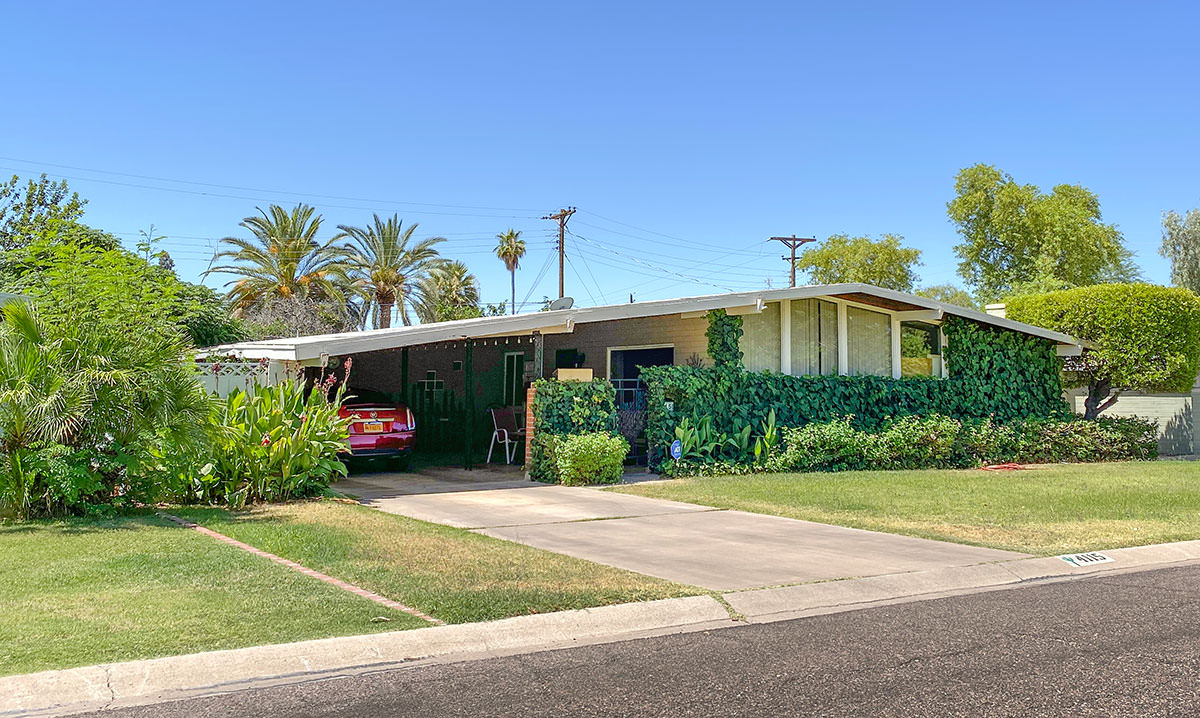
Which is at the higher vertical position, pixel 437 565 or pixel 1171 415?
pixel 1171 415

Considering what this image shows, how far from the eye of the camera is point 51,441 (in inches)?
368

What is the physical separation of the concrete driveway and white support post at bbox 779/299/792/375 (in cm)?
545

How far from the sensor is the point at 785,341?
1759 centimetres

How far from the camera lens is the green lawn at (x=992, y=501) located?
9.65 m

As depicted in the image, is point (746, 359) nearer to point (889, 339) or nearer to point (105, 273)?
point (889, 339)

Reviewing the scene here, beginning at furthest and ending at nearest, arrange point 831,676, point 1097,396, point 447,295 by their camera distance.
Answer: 1. point 447,295
2. point 1097,396
3. point 831,676

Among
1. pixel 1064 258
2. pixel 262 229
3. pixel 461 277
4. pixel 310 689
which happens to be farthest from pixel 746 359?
pixel 461 277

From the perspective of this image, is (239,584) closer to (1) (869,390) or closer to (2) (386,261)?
(1) (869,390)

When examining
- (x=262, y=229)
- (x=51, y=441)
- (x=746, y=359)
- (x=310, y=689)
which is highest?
(x=262, y=229)

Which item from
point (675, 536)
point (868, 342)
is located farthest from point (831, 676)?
point (868, 342)

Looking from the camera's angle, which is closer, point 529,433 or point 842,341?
point 529,433

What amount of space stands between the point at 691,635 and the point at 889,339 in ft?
47.7

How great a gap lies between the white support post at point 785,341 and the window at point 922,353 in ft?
10.6

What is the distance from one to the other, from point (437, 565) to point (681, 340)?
410 inches
